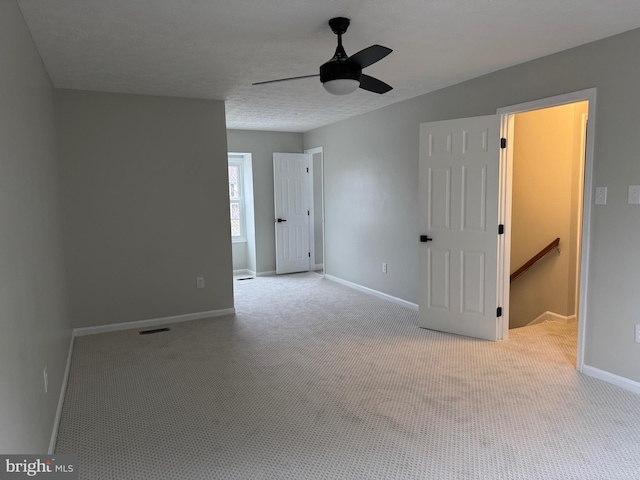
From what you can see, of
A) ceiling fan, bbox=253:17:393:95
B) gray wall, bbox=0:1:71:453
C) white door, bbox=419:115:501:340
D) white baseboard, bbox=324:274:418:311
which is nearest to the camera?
gray wall, bbox=0:1:71:453

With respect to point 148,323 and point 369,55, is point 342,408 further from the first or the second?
point 148,323

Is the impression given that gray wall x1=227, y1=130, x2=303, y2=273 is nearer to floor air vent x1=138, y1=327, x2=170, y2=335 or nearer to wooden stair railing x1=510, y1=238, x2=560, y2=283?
floor air vent x1=138, y1=327, x2=170, y2=335

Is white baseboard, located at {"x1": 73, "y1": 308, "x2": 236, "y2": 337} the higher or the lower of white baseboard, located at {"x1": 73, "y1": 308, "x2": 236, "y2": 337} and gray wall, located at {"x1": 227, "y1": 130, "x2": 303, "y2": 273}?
the lower

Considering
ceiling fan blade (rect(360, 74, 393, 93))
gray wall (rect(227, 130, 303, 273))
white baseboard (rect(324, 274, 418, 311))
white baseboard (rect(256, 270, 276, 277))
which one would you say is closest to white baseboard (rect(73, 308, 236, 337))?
white baseboard (rect(324, 274, 418, 311))

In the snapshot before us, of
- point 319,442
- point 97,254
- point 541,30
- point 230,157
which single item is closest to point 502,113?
point 541,30

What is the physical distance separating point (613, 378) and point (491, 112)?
7.75 ft

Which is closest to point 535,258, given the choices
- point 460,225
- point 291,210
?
point 460,225

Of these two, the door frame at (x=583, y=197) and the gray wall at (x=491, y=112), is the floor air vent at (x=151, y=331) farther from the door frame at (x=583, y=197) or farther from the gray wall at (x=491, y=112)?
the door frame at (x=583, y=197)

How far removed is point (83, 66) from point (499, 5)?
306cm

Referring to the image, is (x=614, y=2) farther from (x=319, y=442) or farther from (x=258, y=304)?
(x=258, y=304)

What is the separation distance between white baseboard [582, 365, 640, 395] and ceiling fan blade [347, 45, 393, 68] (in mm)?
2709

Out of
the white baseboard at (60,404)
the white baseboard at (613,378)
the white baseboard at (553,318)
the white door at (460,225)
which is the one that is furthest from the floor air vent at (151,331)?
the white baseboard at (553,318)

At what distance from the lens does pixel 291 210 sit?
7570 mm

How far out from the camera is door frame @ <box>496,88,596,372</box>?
3.19 metres
